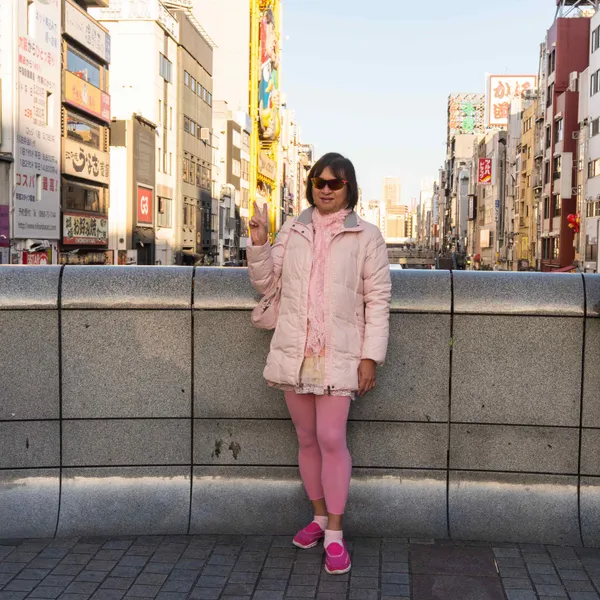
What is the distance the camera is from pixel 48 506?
5141 mm

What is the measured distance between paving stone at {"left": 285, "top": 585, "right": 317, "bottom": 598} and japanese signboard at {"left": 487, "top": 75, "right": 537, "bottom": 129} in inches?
5525

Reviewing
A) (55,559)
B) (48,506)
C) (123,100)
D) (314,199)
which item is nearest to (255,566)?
(55,559)

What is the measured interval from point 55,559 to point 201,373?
4.43 ft

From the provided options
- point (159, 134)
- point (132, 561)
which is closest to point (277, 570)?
point (132, 561)

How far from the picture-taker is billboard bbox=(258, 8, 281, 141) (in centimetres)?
6803

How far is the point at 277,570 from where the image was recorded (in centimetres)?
450

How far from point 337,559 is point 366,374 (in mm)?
981

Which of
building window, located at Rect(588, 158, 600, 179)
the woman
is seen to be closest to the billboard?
building window, located at Rect(588, 158, 600, 179)

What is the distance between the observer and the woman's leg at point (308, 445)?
469 cm

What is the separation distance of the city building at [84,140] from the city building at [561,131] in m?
35.7

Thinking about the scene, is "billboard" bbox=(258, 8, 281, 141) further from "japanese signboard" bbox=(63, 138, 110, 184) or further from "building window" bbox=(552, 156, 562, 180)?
"building window" bbox=(552, 156, 562, 180)

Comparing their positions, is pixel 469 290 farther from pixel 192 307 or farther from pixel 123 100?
pixel 123 100

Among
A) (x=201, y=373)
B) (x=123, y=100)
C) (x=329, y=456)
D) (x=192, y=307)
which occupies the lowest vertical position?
(x=329, y=456)

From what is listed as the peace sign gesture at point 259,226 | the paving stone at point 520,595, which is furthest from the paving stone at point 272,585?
the peace sign gesture at point 259,226
